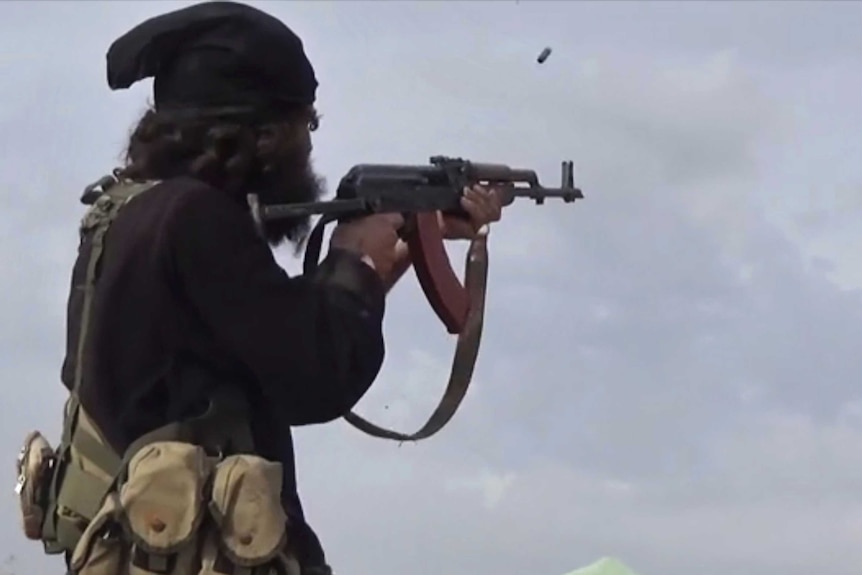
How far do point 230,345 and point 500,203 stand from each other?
125 centimetres

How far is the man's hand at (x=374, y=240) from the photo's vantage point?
4207 mm

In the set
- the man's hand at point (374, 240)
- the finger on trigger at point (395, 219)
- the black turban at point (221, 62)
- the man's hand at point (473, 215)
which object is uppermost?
the black turban at point (221, 62)

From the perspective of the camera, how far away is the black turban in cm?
419

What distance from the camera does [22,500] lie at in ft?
14.2

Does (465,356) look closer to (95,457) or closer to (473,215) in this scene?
(473,215)

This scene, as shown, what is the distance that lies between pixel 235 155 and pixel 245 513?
78cm

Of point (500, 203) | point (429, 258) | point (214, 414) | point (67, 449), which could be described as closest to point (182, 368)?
point (214, 414)

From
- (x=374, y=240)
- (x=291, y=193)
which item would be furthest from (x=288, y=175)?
(x=374, y=240)

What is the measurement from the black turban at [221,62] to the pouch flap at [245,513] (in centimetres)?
78

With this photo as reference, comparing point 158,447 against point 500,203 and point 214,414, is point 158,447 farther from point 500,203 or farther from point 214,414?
→ point 500,203

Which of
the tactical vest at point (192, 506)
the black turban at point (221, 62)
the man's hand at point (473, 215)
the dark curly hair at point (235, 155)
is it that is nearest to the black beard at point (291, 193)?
the dark curly hair at point (235, 155)

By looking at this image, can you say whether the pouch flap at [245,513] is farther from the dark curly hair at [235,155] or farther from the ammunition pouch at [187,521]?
the dark curly hair at [235,155]

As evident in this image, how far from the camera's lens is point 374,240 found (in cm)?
426

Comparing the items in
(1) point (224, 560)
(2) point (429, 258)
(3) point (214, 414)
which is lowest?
(1) point (224, 560)
